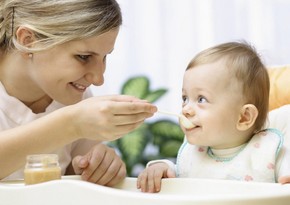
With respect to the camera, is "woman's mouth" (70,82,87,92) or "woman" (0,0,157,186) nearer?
"woman" (0,0,157,186)

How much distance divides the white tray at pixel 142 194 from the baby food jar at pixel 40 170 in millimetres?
47

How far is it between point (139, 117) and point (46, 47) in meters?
0.43

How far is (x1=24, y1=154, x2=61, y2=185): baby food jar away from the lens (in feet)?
3.58

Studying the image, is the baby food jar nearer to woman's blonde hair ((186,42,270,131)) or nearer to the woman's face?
the woman's face

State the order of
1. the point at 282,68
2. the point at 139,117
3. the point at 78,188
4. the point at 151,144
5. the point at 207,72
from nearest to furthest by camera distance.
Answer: the point at 78,188 → the point at 139,117 → the point at 207,72 → the point at 282,68 → the point at 151,144

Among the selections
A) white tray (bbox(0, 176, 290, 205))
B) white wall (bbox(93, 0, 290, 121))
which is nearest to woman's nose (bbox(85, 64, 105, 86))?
white tray (bbox(0, 176, 290, 205))

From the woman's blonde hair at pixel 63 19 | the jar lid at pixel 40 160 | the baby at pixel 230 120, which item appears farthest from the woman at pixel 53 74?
the baby at pixel 230 120

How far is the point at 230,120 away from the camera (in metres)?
1.34

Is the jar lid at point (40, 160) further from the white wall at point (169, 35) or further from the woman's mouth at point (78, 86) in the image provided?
the white wall at point (169, 35)

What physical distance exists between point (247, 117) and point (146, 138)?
2.09 meters

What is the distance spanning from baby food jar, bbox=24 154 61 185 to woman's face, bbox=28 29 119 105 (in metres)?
0.39

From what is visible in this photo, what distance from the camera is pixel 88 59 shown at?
4.85ft

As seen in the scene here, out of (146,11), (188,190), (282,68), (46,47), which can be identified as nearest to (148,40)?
(146,11)

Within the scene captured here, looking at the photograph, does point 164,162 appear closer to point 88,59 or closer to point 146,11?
point 88,59
